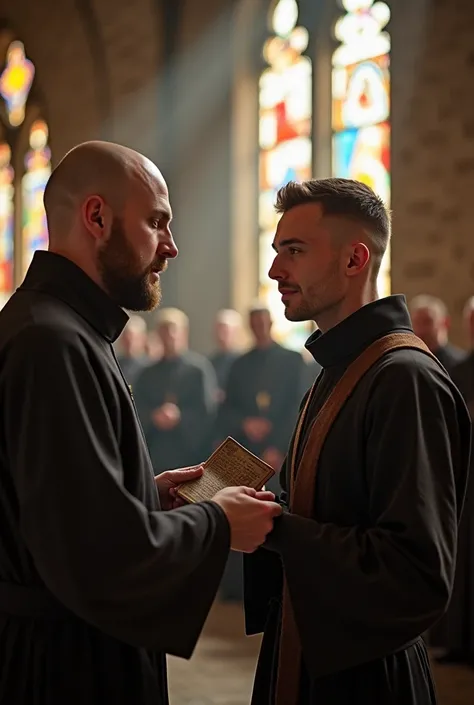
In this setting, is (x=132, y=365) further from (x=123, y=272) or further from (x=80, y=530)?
(x=80, y=530)

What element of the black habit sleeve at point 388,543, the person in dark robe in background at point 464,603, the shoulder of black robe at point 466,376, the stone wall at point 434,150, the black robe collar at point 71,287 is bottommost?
the person in dark robe in background at point 464,603

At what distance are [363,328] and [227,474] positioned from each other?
0.50m

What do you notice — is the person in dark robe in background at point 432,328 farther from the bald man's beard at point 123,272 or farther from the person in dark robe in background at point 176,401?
the bald man's beard at point 123,272

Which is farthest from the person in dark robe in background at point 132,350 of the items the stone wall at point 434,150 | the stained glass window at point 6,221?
the stained glass window at point 6,221

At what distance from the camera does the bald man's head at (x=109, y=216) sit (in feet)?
7.52

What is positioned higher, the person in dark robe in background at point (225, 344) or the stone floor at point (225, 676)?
the person in dark robe in background at point (225, 344)

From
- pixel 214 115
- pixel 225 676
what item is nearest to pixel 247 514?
pixel 225 676

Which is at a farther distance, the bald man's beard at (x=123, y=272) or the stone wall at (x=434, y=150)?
the stone wall at (x=434, y=150)

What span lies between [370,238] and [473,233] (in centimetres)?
528

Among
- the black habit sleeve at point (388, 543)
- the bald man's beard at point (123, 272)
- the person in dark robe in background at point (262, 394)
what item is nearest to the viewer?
the black habit sleeve at point (388, 543)

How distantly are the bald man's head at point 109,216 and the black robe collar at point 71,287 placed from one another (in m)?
0.03

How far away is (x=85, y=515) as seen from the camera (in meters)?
2.01

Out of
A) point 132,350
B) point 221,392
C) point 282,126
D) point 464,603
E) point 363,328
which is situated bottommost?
point 464,603

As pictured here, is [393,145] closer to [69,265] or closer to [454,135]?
[454,135]
